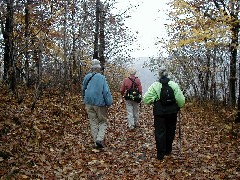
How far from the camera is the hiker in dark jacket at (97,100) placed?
9117mm

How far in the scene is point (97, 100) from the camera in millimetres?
9086

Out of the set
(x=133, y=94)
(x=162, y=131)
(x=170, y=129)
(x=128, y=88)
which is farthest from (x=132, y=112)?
(x=162, y=131)

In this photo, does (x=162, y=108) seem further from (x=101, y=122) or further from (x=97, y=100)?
(x=101, y=122)

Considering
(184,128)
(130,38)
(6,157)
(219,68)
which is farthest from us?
(130,38)

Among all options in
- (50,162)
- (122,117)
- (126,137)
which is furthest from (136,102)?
(50,162)

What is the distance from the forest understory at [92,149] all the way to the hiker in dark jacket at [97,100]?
1.51 ft

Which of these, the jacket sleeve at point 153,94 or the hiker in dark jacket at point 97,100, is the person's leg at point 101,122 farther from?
the jacket sleeve at point 153,94

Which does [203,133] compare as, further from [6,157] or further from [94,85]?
[6,157]

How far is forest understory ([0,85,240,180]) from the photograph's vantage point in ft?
22.0

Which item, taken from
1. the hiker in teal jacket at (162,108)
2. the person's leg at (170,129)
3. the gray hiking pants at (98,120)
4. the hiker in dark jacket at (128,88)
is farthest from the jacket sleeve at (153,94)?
the hiker in dark jacket at (128,88)

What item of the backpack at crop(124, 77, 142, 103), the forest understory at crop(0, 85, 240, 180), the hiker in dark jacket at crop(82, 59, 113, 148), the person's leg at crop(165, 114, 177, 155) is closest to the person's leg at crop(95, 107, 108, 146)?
the hiker in dark jacket at crop(82, 59, 113, 148)

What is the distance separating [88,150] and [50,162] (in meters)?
1.74

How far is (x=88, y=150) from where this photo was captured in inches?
348

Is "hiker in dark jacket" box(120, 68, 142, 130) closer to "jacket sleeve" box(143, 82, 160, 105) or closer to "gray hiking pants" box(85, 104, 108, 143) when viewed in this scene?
"gray hiking pants" box(85, 104, 108, 143)
